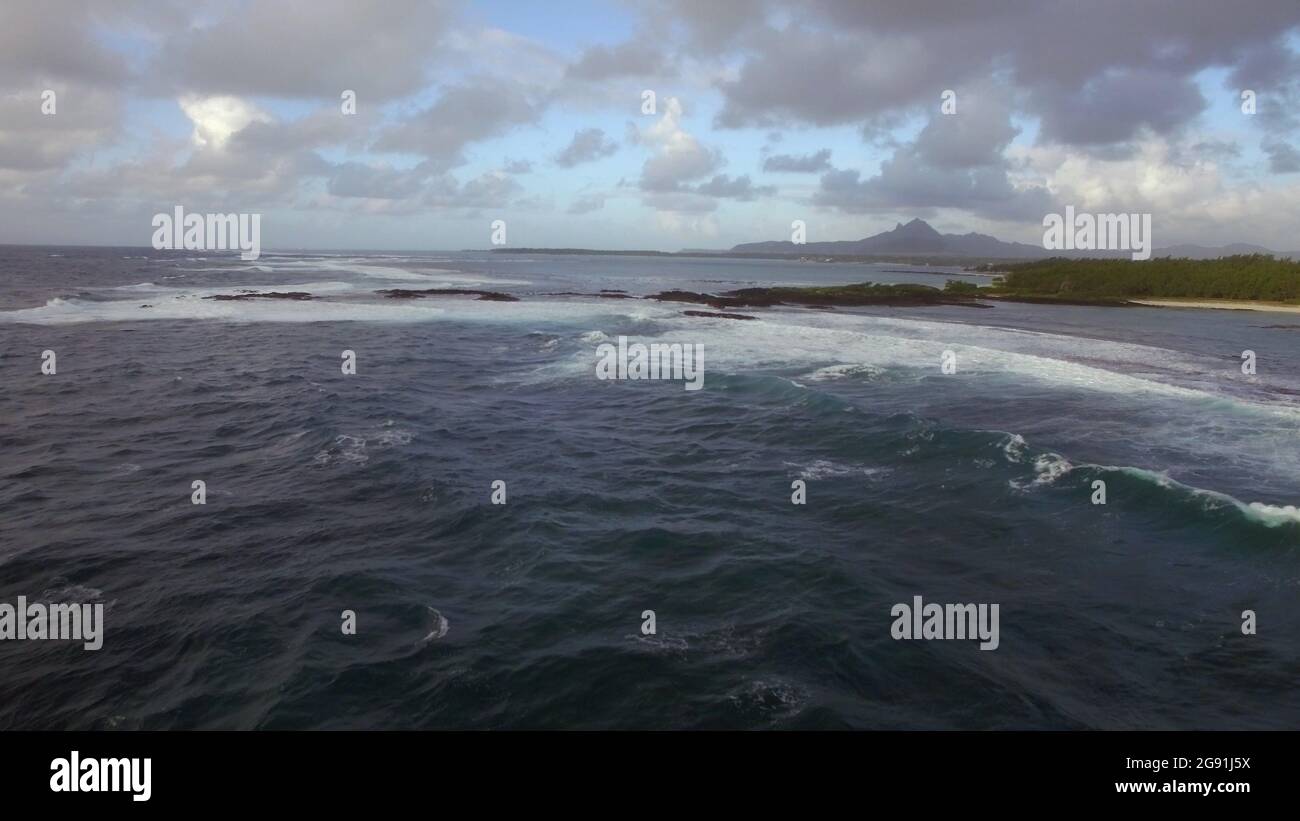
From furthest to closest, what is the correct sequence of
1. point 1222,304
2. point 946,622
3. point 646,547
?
point 1222,304 < point 646,547 < point 946,622

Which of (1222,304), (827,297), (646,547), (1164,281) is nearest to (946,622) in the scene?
(646,547)

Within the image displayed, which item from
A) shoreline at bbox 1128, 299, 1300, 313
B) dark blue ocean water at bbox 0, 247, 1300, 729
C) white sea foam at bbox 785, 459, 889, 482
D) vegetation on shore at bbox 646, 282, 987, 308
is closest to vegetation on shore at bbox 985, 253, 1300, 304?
shoreline at bbox 1128, 299, 1300, 313

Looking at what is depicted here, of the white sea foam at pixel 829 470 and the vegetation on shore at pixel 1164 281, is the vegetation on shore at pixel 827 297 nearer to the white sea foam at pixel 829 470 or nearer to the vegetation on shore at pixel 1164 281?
the vegetation on shore at pixel 1164 281

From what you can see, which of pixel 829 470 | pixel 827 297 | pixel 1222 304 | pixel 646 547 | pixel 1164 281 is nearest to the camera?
pixel 646 547

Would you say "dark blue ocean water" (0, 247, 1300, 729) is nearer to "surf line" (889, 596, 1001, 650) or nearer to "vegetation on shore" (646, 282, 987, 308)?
"surf line" (889, 596, 1001, 650)

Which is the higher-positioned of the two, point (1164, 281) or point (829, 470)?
point (1164, 281)

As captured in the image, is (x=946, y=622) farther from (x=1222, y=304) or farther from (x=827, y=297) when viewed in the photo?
(x=1222, y=304)

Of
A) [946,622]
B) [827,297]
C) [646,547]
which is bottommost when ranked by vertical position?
[946,622]
